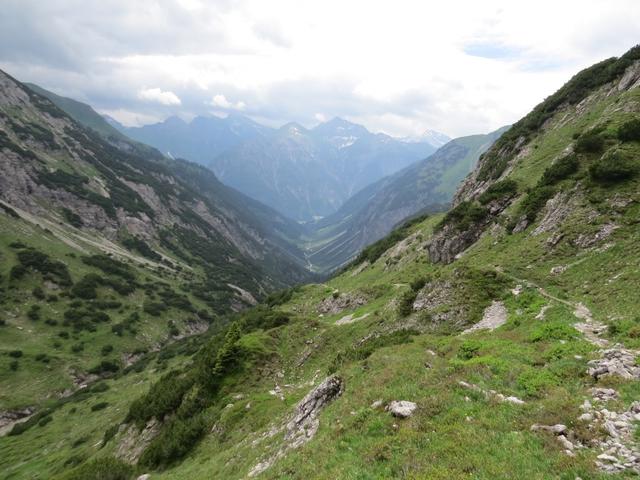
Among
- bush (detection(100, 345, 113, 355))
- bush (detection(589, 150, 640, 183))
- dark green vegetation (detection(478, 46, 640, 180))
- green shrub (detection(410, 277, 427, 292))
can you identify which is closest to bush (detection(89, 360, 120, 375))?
bush (detection(100, 345, 113, 355))

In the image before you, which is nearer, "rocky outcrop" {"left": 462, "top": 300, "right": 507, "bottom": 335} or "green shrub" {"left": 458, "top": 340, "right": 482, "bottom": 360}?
"green shrub" {"left": 458, "top": 340, "right": 482, "bottom": 360}

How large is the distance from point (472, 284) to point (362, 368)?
508 inches

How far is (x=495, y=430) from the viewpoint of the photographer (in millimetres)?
11945

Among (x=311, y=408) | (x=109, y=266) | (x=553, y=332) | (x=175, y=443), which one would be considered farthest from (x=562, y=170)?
(x=109, y=266)

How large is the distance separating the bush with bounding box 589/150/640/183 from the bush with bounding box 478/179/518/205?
1333cm

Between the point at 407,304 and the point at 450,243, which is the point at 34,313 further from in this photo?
the point at 407,304

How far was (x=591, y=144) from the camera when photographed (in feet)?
120

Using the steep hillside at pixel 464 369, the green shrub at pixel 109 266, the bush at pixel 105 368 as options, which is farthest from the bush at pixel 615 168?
the green shrub at pixel 109 266

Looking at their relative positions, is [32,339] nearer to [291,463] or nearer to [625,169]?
[291,463]

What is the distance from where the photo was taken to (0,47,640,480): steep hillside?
11547mm

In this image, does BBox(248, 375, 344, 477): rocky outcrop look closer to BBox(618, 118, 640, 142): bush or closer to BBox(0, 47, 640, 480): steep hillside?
BBox(0, 47, 640, 480): steep hillside

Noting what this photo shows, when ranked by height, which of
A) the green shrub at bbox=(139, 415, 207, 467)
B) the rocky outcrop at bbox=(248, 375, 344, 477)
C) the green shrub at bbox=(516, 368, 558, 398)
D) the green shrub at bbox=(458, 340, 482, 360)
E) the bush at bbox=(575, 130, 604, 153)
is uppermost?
the bush at bbox=(575, 130, 604, 153)

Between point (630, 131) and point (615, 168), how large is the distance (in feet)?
22.5

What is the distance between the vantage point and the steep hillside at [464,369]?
11.5 meters
